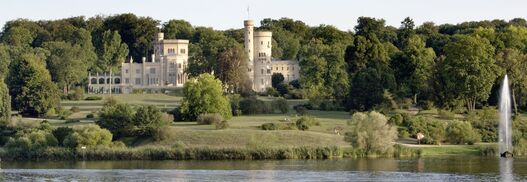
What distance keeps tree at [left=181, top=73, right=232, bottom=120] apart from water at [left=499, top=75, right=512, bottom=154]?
22275 millimetres

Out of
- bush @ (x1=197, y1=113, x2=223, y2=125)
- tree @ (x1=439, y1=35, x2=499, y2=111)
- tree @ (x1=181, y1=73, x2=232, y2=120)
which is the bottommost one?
bush @ (x1=197, y1=113, x2=223, y2=125)

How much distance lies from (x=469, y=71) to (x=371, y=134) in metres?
28.5

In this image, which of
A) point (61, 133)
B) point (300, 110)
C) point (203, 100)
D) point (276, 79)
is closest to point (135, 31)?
point (276, 79)

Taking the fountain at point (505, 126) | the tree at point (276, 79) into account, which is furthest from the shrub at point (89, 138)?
the tree at point (276, 79)

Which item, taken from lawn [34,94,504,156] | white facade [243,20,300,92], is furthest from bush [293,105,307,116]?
white facade [243,20,300,92]

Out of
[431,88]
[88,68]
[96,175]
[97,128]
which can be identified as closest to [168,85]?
[88,68]

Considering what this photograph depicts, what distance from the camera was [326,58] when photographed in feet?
430

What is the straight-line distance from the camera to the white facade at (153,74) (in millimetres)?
153250

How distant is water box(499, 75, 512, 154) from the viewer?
286ft

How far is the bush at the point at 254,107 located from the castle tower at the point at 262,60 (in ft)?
119

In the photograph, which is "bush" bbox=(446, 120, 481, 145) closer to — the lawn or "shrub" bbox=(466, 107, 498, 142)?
the lawn

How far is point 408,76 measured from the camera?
11725 cm

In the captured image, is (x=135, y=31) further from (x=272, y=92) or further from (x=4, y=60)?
(x=272, y=92)

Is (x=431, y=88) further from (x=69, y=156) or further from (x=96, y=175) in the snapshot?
(x=96, y=175)
